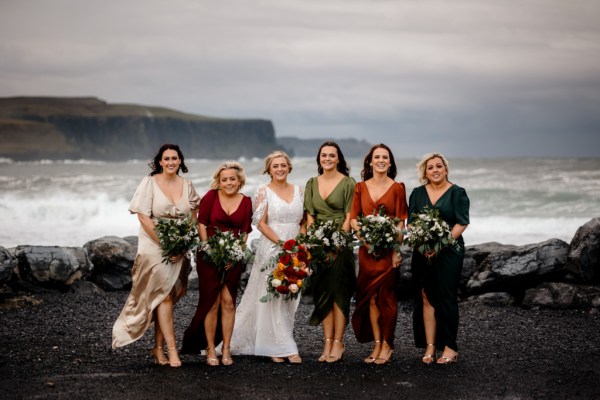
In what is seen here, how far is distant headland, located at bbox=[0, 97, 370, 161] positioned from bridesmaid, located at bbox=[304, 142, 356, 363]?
75.0 meters

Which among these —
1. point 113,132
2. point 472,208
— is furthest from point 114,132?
point 472,208

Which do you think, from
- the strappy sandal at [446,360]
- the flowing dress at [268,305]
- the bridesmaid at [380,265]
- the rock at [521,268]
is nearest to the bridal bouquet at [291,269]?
the flowing dress at [268,305]

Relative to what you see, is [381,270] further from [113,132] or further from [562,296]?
[113,132]

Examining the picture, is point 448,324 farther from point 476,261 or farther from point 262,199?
point 476,261

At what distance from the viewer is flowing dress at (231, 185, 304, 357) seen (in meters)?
7.55

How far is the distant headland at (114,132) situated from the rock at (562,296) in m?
73.9

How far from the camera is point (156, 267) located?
7273 millimetres

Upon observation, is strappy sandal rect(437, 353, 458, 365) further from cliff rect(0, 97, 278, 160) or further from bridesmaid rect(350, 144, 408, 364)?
cliff rect(0, 97, 278, 160)

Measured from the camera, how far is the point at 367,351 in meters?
8.19

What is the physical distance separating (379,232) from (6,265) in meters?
6.27

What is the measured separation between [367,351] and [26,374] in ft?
12.0

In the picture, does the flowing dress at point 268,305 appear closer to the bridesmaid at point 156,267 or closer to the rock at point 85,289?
the bridesmaid at point 156,267

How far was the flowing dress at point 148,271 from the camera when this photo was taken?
7.27 meters

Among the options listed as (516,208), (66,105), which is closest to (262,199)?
(516,208)
